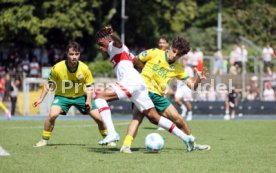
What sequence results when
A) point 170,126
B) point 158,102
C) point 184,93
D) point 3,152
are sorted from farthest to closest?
point 184,93 → point 158,102 → point 170,126 → point 3,152

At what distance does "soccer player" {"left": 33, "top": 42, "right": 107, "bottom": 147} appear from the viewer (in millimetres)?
14062

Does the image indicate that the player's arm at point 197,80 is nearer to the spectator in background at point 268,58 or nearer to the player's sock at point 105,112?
the player's sock at point 105,112

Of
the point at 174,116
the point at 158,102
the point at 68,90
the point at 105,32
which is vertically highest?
the point at 105,32

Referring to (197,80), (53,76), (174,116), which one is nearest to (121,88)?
(174,116)

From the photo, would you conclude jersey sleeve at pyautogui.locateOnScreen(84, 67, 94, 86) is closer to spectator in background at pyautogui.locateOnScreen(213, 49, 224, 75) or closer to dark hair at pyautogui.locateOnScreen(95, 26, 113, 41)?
dark hair at pyautogui.locateOnScreen(95, 26, 113, 41)

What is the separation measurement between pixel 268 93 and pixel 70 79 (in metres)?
19.0

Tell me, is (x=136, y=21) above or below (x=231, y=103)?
above

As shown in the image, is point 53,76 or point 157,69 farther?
point 53,76

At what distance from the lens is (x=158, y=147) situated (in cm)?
1254

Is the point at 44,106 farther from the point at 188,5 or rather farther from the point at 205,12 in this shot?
the point at 205,12

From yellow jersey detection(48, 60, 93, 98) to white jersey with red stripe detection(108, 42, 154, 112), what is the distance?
1.60m

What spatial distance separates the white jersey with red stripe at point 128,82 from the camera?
12422mm

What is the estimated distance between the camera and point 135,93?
1242 centimetres

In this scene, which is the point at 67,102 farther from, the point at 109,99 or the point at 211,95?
the point at 211,95
